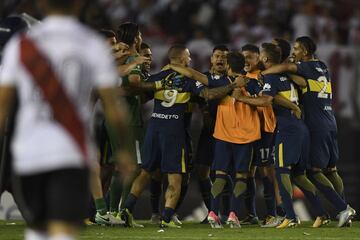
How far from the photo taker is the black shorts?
5516mm

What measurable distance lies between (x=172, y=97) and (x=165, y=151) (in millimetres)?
601

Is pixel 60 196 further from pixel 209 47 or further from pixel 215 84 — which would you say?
pixel 209 47

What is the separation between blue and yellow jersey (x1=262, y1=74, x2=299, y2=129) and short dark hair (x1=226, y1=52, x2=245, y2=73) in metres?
0.45

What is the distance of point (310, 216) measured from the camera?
623 inches

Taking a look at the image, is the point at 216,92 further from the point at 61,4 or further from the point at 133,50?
the point at 61,4

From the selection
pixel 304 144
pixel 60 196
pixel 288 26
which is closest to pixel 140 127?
pixel 304 144

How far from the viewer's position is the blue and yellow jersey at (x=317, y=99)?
11953mm

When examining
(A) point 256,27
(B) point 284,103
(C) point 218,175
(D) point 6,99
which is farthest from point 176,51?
(A) point 256,27

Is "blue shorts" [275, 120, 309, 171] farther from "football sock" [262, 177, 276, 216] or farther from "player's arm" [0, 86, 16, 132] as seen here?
"player's arm" [0, 86, 16, 132]

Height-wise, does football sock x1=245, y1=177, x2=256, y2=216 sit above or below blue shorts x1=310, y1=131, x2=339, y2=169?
below

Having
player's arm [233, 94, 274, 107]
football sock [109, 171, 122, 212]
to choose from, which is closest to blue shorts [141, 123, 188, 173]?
football sock [109, 171, 122, 212]

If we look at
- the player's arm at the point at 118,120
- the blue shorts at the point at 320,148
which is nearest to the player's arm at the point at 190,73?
the blue shorts at the point at 320,148

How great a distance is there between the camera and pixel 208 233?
1097 centimetres

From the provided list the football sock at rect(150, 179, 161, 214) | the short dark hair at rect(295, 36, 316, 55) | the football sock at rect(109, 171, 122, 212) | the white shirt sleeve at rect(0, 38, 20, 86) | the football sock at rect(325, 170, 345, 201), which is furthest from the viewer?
the football sock at rect(150, 179, 161, 214)
